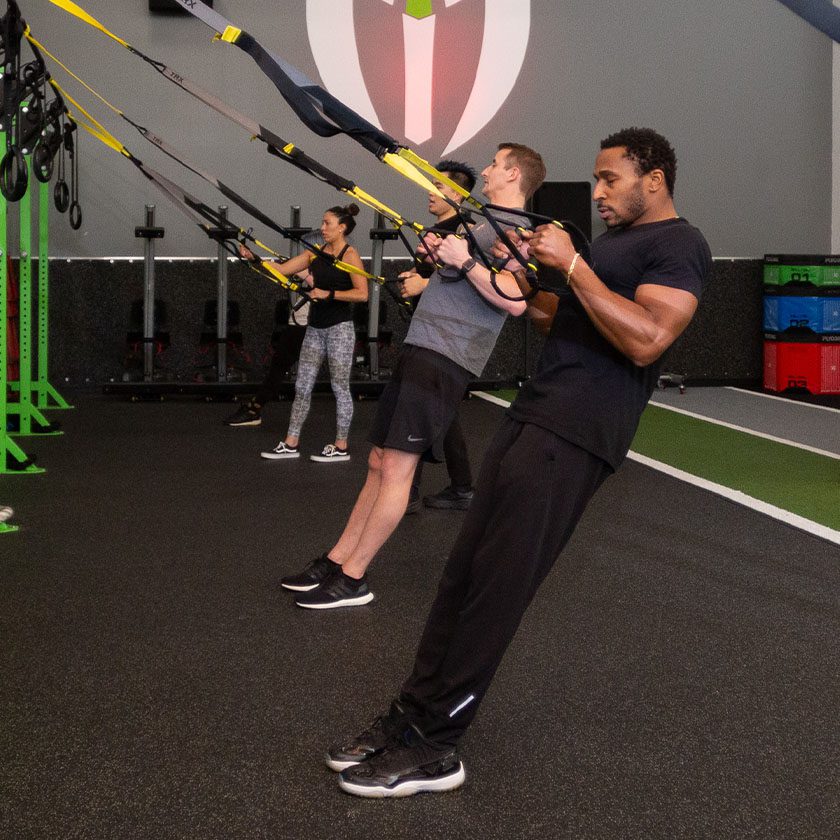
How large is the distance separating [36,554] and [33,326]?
19.5 ft

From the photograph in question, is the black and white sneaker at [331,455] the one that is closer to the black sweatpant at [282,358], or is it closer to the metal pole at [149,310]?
the black sweatpant at [282,358]

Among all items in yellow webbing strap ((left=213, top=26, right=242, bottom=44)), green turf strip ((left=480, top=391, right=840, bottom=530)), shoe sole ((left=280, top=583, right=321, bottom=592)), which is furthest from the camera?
green turf strip ((left=480, top=391, right=840, bottom=530))

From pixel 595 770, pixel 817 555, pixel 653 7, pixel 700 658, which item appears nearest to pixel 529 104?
pixel 653 7

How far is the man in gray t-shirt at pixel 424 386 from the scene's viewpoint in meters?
3.27

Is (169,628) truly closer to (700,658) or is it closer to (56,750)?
(56,750)

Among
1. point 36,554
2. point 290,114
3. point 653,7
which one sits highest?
point 653,7

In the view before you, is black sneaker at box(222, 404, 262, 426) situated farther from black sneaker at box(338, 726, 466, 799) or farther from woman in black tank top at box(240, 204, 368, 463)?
black sneaker at box(338, 726, 466, 799)

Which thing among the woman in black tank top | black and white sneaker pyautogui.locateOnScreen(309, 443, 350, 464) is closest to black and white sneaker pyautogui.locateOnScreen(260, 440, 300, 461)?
the woman in black tank top

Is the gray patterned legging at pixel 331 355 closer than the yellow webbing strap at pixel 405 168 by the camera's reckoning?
No

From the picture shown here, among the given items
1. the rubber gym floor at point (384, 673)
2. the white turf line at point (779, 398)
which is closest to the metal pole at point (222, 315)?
the rubber gym floor at point (384, 673)

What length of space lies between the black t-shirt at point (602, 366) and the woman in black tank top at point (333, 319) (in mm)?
3828

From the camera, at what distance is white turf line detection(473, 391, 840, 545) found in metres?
4.50

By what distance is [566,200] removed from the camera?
379 inches

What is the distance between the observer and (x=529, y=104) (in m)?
10.0
